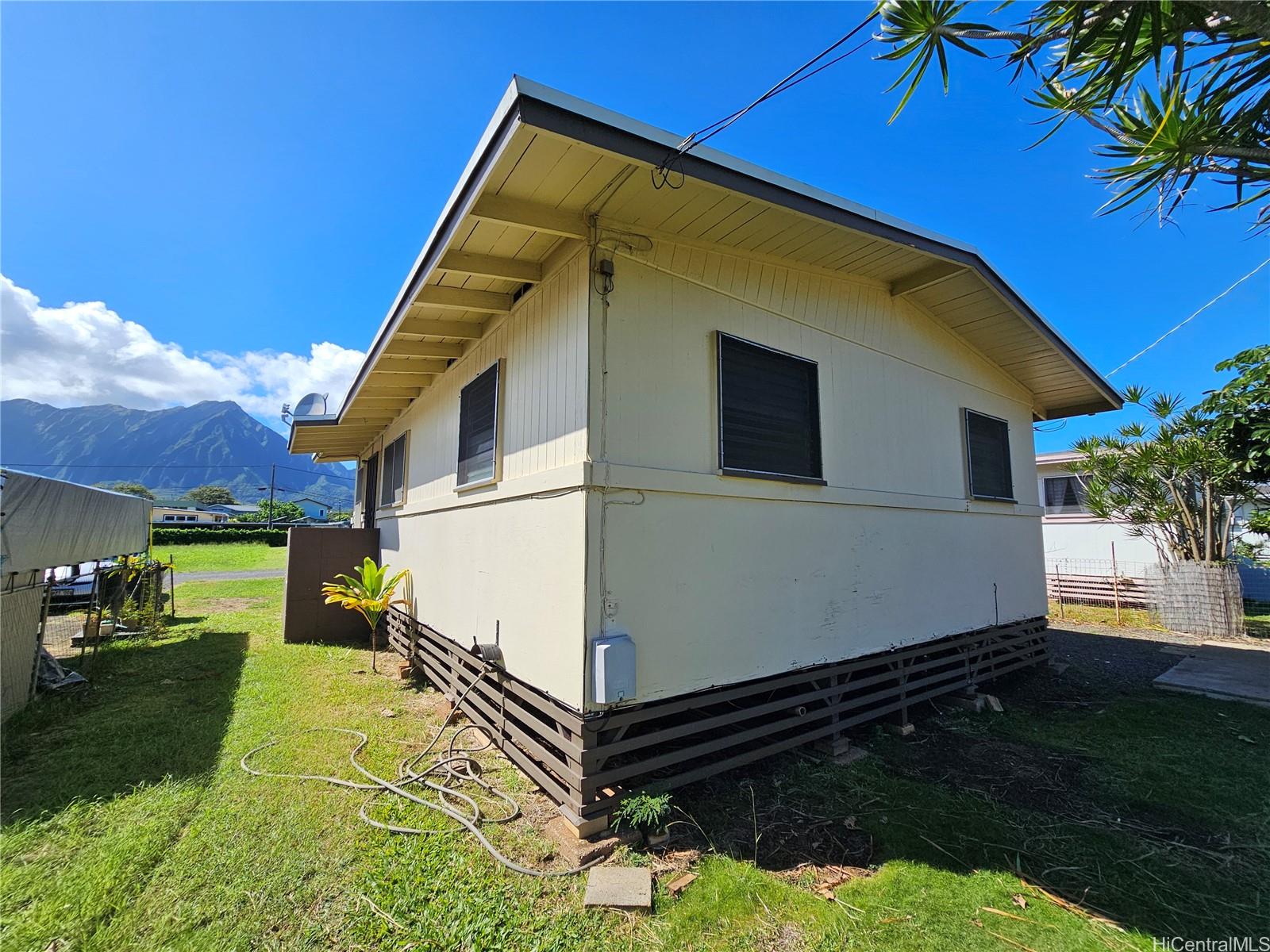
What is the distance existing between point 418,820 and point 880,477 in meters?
4.48

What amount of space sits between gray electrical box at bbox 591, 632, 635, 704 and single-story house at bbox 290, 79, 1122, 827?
17 mm

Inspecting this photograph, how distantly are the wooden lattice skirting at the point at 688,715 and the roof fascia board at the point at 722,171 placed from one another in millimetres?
3052

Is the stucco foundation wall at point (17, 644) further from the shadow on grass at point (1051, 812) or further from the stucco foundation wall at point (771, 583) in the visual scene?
the shadow on grass at point (1051, 812)

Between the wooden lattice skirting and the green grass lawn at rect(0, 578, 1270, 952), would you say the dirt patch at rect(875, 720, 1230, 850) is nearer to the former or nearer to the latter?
the green grass lawn at rect(0, 578, 1270, 952)

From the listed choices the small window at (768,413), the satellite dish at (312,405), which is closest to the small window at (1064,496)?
the small window at (768,413)

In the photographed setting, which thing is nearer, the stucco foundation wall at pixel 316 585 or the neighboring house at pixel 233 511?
the stucco foundation wall at pixel 316 585

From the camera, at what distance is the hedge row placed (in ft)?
91.4

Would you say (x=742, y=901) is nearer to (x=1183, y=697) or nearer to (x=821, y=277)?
(x=821, y=277)

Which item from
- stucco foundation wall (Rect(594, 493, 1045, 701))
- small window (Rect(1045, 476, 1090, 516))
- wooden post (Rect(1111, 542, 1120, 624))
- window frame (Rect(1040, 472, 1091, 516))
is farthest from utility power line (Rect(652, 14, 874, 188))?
small window (Rect(1045, 476, 1090, 516))

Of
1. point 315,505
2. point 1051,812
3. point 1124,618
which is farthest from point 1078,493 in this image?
point 315,505

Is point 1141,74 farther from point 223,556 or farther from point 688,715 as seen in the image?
point 223,556

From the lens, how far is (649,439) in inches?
134

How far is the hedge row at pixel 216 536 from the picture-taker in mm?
27844

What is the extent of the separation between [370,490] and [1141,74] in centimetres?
1251
